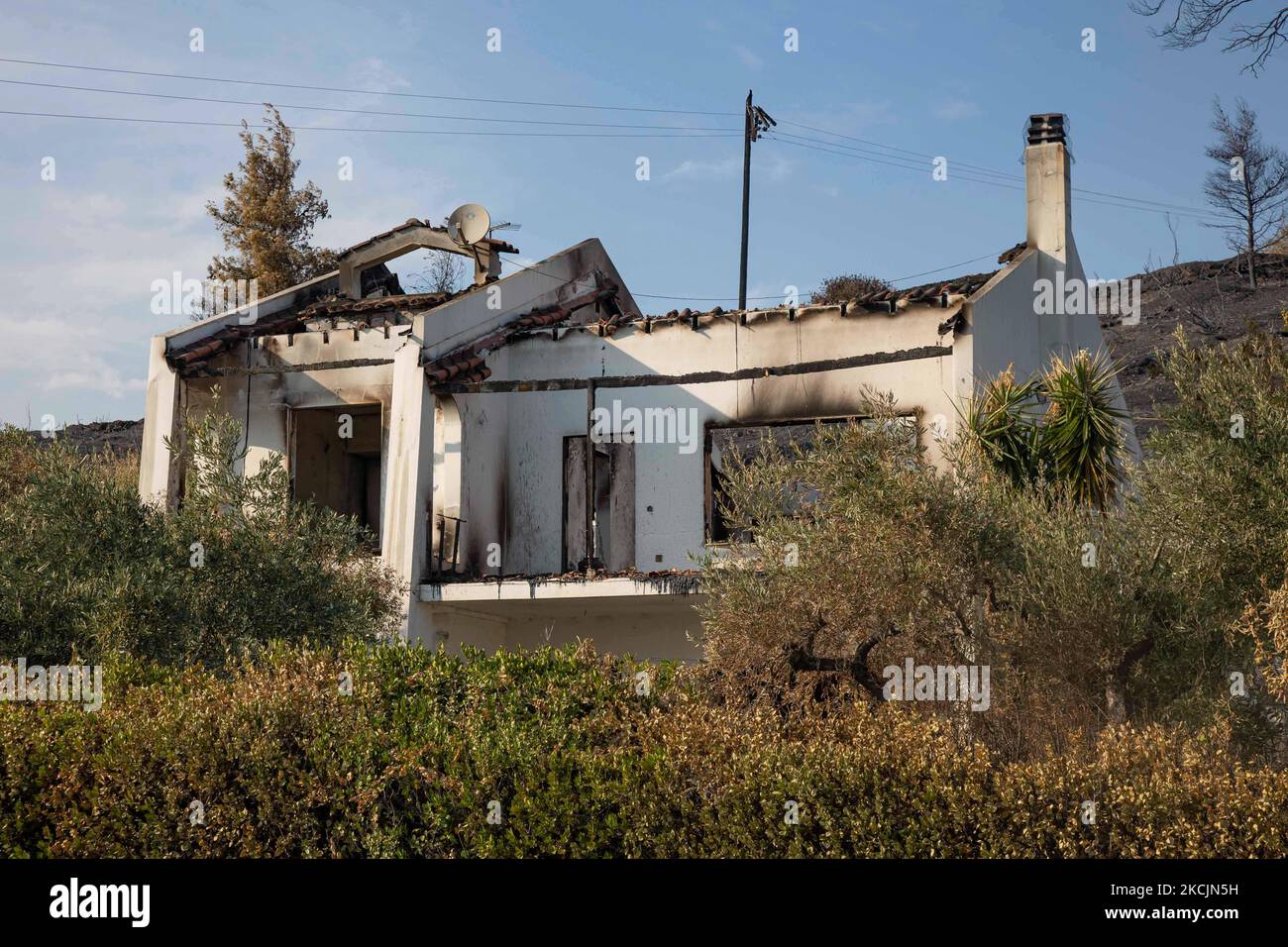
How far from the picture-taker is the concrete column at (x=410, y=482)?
56.4 ft

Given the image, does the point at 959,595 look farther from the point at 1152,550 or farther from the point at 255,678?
the point at 255,678

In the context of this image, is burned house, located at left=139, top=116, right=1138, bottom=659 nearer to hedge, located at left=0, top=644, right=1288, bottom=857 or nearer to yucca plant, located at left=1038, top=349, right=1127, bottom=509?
yucca plant, located at left=1038, top=349, right=1127, bottom=509

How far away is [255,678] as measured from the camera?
9438mm

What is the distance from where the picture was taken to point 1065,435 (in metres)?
13.1

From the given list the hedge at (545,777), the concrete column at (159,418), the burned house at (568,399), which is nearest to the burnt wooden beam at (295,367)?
the burned house at (568,399)

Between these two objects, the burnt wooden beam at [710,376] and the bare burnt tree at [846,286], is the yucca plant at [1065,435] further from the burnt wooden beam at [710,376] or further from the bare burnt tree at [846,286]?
the bare burnt tree at [846,286]

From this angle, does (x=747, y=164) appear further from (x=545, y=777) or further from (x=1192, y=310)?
(x=545, y=777)

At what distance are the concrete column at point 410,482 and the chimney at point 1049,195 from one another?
8594 millimetres

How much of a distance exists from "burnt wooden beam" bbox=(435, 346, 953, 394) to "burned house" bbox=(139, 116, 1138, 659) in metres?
0.04

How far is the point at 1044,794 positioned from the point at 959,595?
221 centimetres

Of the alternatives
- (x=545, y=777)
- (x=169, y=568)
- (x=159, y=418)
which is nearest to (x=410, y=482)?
(x=159, y=418)

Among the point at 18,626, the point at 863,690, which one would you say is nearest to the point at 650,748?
the point at 863,690

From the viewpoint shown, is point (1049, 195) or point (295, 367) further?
point (295, 367)

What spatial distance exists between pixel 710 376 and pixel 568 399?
3253 millimetres
